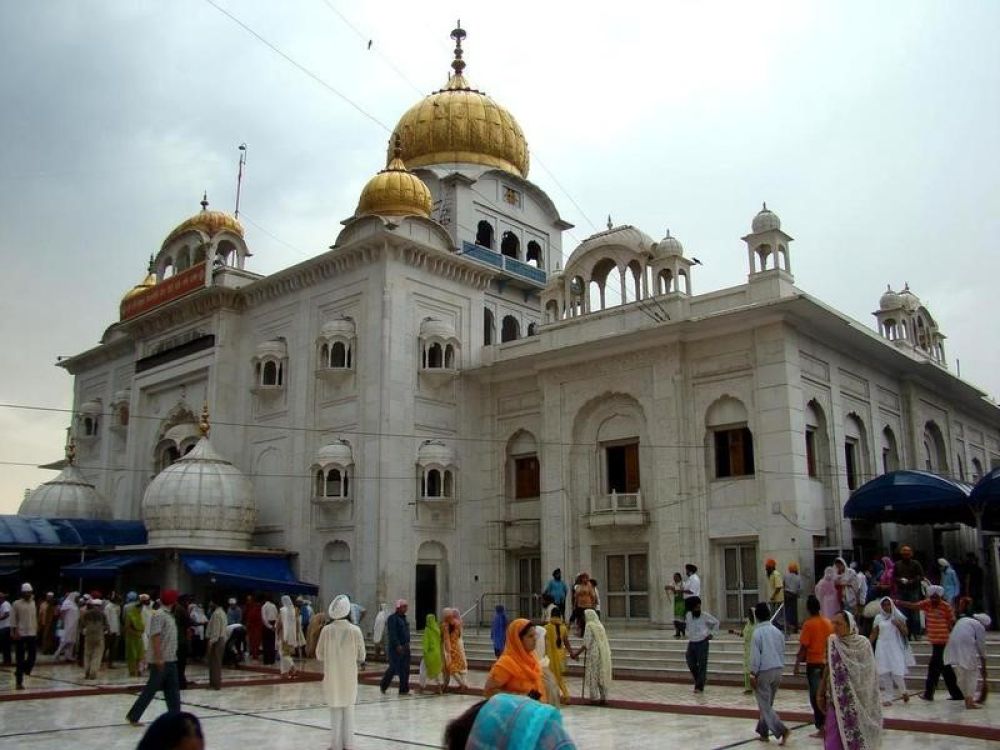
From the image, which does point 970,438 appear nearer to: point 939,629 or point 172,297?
point 939,629

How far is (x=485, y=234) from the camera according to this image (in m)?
29.5

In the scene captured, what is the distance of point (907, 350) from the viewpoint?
80.7ft

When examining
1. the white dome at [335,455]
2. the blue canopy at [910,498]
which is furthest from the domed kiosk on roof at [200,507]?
the blue canopy at [910,498]

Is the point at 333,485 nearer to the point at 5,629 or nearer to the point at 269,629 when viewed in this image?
the point at 269,629

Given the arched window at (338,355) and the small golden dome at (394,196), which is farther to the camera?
the small golden dome at (394,196)

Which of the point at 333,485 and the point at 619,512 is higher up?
the point at 333,485

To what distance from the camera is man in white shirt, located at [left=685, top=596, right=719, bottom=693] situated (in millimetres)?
12859

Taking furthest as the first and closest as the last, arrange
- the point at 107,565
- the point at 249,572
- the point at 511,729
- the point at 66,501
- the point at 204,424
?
the point at 66,501
the point at 204,424
the point at 107,565
the point at 249,572
the point at 511,729

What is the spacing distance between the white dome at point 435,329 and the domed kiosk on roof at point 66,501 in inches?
490

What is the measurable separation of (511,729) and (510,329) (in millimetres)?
25741

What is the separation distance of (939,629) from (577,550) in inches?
431

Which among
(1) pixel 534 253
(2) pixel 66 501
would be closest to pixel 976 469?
(1) pixel 534 253

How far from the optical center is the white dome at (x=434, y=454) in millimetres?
22750

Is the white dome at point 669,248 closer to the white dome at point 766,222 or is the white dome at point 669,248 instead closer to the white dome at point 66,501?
the white dome at point 766,222
